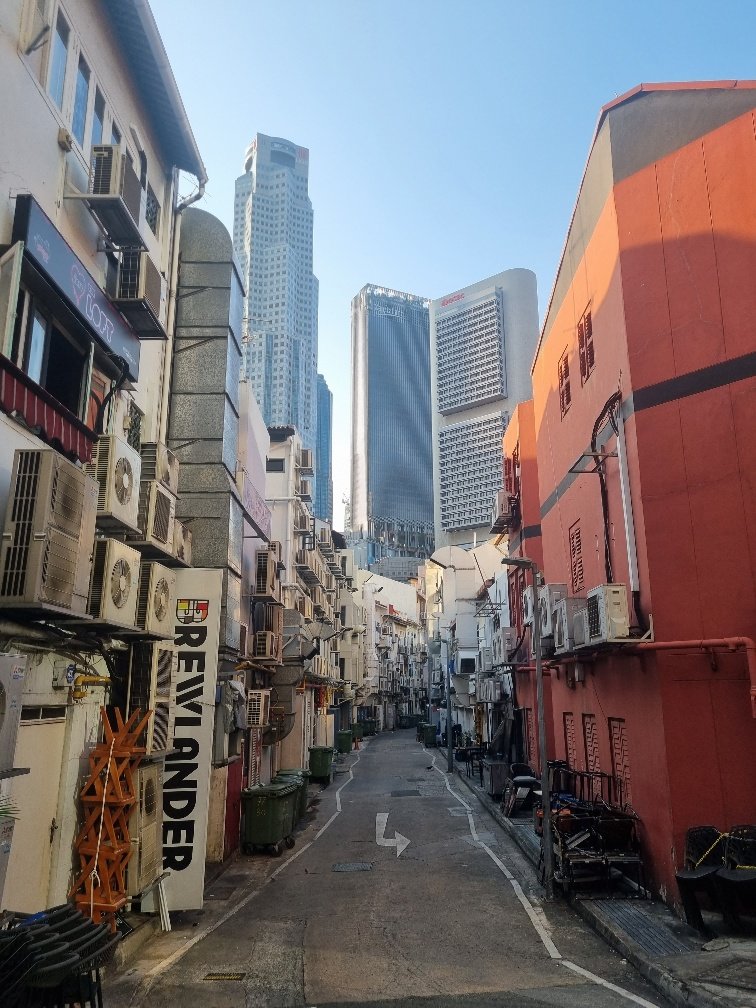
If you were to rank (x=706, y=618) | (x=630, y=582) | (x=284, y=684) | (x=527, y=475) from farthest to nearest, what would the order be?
(x=527, y=475)
(x=284, y=684)
(x=630, y=582)
(x=706, y=618)

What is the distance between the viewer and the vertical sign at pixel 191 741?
1108 cm

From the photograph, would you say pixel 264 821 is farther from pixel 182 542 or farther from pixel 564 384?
pixel 564 384

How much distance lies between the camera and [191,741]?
38.3ft

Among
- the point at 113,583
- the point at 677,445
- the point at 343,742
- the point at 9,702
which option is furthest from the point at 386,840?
the point at 343,742

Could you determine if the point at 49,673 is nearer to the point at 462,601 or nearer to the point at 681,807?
the point at 681,807

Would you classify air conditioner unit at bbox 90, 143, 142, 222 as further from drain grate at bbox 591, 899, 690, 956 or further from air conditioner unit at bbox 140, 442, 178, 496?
drain grate at bbox 591, 899, 690, 956

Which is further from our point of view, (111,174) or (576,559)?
(576,559)

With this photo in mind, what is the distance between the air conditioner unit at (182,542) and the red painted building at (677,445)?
712 cm

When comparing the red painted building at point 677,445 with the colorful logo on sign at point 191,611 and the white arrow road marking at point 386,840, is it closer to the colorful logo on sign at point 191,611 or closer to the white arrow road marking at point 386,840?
the white arrow road marking at point 386,840

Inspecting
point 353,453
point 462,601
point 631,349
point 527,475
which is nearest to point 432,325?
point 353,453

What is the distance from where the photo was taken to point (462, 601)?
161 ft

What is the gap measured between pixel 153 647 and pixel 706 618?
7964 millimetres


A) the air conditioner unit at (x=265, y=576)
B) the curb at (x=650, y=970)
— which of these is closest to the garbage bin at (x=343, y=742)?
the air conditioner unit at (x=265, y=576)

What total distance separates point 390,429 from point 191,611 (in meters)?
174
